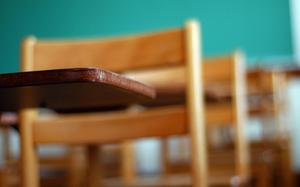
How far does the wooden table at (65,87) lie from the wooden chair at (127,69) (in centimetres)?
25

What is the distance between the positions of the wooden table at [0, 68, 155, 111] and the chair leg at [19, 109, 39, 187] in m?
0.24

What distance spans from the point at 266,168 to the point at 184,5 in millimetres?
2148

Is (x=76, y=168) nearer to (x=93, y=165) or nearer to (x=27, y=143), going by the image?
(x=93, y=165)

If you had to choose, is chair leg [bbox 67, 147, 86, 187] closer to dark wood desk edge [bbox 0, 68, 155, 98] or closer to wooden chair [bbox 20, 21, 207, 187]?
wooden chair [bbox 20, 21, 207, 187]

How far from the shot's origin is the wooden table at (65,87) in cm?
56

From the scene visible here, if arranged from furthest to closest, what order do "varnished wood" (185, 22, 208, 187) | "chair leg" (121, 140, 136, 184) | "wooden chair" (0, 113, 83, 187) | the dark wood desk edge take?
"chair leg" (121, 140, 136, 184) < "wooden chair" (0, 113, 83, 187) < "varnished wood" (185, 22, 208, 187) < the dark wood desk edge

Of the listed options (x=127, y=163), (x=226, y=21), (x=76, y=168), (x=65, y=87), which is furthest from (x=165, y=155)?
(x=226, y=21)

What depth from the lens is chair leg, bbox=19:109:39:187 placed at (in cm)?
105

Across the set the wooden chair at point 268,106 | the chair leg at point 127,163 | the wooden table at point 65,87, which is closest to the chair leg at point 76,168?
the chair leg at point 127,163

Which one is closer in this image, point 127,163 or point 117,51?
point 117,51

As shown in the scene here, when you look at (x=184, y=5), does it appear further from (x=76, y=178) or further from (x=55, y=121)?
(x=55, y=121)

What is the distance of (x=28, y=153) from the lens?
106 centimetres

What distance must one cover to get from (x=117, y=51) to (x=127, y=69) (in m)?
0.05

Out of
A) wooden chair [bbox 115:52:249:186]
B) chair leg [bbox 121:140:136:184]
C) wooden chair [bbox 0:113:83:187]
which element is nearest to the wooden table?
wooden chair [bbox 115:52:249:186]
